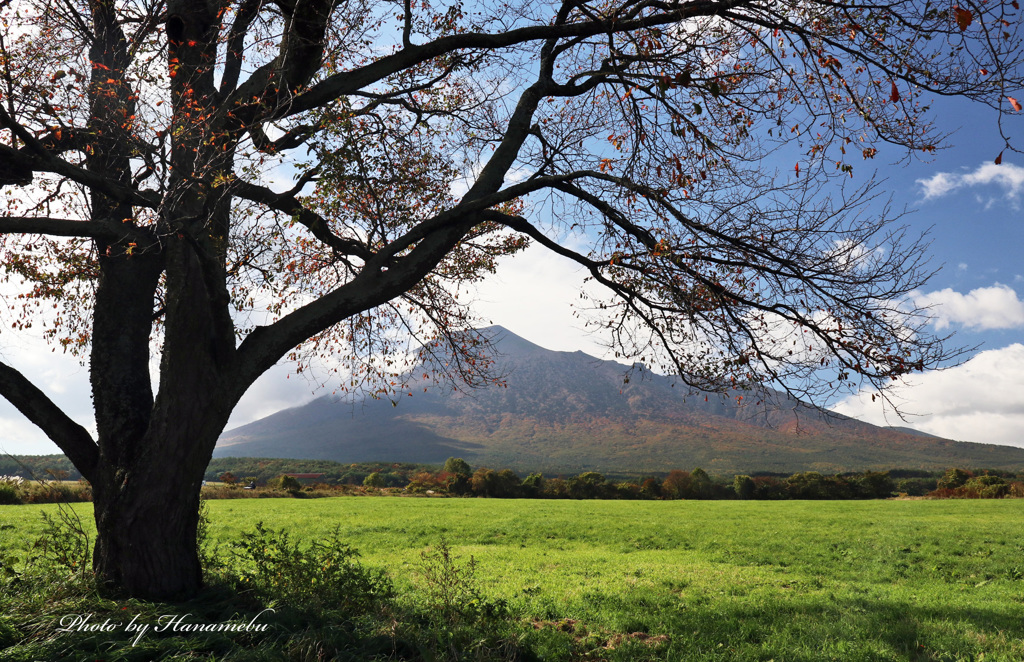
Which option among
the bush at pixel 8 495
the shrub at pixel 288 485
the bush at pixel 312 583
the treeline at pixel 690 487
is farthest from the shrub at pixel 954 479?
the bush at pixel 8 495

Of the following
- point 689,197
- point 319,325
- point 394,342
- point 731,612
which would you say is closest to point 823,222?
point 689,197

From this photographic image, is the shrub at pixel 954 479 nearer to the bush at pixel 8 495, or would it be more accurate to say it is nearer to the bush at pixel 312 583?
the bush at pixel 312 583

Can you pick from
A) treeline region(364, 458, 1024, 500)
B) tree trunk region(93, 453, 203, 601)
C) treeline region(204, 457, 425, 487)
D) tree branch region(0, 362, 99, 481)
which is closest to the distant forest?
treeline region(364, 458, 1024, 500)

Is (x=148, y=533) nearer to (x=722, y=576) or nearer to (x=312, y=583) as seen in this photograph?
(x=312, y=583)

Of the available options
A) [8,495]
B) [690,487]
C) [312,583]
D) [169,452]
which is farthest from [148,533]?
[690,487]

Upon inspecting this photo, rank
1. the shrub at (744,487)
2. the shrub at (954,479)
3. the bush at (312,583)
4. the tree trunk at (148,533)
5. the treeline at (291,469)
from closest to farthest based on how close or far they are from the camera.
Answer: the tree trunk at (148,533)
the bush at (312,583)
the shrub at (744,487)
the shrub at (954,479)
the treeline at (291,469)

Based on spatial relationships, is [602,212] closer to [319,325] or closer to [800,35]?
[800,35]

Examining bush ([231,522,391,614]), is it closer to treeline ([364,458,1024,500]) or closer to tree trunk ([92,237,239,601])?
tree trunk ([92,237,239,601])

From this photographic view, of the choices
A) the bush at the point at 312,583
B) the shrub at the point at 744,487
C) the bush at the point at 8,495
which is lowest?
the shrub at the point at 744,487

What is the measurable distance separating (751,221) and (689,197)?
969 mm

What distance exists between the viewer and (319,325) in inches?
307

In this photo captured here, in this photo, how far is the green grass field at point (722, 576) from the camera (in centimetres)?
755

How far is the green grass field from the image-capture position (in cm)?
755

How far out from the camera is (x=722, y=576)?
12.6 m
